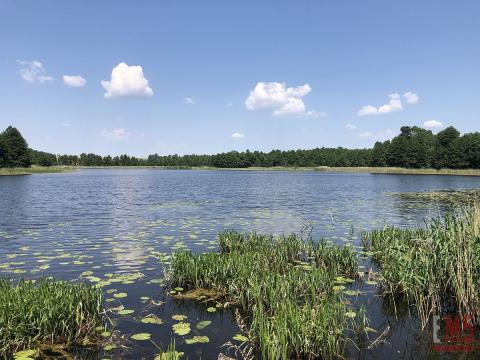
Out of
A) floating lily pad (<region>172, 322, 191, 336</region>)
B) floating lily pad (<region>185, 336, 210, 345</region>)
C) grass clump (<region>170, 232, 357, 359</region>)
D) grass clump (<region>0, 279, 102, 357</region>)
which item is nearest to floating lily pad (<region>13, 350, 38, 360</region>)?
grass clump (<region>0, 279, 102, 357</region>)

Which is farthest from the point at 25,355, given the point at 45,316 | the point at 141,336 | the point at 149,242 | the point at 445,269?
the point at 149,242

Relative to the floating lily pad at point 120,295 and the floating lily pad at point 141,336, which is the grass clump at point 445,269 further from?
the floating lily pad at point 120,295

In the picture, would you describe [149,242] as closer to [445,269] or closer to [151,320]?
[151,320]

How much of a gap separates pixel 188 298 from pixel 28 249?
38.2 feet

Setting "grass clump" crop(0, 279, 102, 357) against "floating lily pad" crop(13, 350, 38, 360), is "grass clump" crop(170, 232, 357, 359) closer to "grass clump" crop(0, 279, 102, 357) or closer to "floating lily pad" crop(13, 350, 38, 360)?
"grass clump" crop(0, 279, 102, 357)

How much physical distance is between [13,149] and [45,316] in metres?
126

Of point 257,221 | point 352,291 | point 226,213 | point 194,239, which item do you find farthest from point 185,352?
point 226,213

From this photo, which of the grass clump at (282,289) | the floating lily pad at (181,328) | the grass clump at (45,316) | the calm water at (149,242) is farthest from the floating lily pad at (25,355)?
the grass clump at (282,289)

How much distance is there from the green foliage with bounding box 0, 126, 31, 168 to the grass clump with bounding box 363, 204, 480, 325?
405 ft

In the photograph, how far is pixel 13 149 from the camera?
11338 centimetres

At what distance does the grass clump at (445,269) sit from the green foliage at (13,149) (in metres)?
123

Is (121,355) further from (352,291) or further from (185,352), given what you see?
(352,291)

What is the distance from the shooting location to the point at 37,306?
8.05 m

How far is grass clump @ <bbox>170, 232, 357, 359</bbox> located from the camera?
24.7 ft
